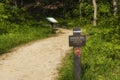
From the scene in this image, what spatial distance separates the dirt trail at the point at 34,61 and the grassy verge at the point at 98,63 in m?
0.53

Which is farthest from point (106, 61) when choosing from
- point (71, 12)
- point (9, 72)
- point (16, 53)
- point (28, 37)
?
point (71, 12)

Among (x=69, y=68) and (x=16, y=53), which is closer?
(x=69, y=68)

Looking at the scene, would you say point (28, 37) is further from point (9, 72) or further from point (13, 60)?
point (9, 72)

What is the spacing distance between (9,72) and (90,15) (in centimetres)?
2347

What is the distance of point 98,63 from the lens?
12484 mm

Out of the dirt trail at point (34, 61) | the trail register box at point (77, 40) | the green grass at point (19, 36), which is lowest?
the dirt trail at point (34, 61)

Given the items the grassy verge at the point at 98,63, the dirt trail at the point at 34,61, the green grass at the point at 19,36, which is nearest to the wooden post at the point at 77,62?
the grassy verge at the point at 98,63

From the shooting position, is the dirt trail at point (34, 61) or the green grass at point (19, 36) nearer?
the dirt trail at point (34, 61)

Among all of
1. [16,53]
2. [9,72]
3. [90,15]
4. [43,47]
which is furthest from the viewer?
[90,15]

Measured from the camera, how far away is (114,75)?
36.7 feet

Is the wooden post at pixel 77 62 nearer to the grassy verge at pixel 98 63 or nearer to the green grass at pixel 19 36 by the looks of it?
the grassy verge at pixel 98 63

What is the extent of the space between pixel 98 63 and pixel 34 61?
9.80 feet

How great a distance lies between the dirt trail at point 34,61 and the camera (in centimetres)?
1170

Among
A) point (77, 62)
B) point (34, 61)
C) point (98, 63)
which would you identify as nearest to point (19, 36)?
point (34, 61)
